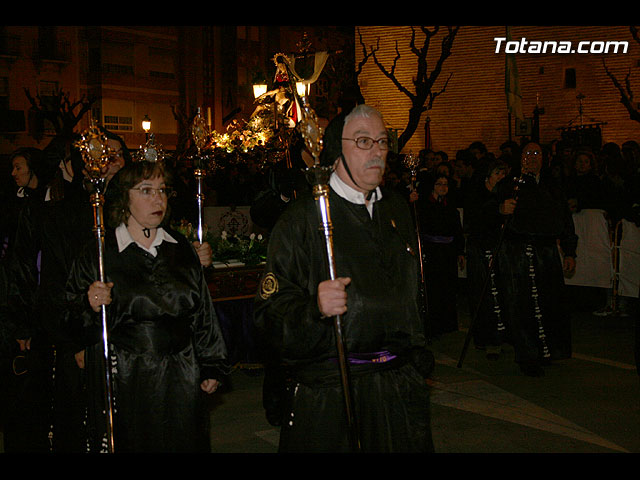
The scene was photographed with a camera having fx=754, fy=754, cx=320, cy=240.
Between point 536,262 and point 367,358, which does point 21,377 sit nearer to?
point 367,358

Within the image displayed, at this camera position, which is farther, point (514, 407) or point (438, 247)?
point (438, 247)

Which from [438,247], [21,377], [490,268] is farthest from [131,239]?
[438,247]

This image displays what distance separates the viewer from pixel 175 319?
13.0 ft

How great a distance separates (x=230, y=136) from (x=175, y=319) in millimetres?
8794

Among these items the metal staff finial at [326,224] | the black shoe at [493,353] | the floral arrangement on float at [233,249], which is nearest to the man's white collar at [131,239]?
the metal staff finial at [326,224]

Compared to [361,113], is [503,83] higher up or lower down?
higher up

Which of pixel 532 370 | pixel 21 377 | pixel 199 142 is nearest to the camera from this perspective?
pixel 199 142

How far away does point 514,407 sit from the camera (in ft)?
21.8

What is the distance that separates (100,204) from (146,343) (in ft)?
2.50

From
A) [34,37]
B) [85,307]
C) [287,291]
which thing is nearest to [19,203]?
[85,307]

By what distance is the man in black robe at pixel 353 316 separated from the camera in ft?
10.9

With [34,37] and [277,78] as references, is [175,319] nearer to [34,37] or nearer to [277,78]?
[277,78]

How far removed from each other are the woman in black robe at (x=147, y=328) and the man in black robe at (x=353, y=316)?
73 cm

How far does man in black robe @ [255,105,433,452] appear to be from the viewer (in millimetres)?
3320
